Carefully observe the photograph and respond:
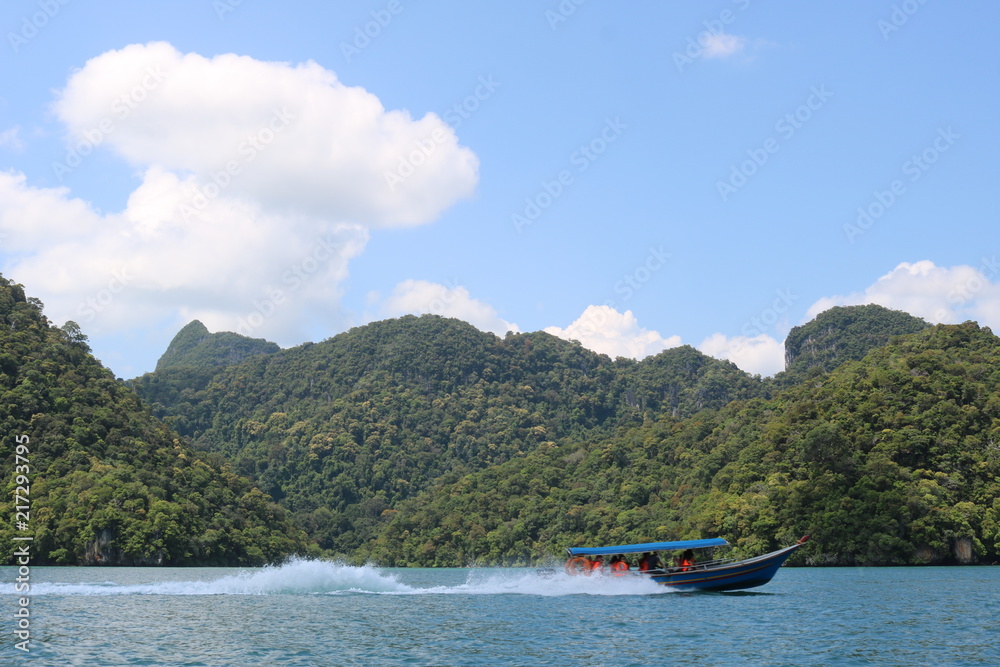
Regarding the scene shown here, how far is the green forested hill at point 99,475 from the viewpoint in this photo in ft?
329

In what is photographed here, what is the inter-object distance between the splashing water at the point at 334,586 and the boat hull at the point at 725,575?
1.03m

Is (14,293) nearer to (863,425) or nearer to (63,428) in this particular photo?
(63,428)

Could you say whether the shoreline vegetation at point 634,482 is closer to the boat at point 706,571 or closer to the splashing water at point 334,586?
the boat at point 706,571

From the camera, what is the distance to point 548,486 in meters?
154

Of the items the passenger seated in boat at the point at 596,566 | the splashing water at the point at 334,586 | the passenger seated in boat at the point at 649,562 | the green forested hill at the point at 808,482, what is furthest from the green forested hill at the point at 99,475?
the passenger seated in boat at the point at 649,562

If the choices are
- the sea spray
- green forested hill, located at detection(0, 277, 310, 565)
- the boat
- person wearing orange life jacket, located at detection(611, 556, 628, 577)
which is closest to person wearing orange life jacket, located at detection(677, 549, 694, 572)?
the boat

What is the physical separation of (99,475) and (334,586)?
60.0m

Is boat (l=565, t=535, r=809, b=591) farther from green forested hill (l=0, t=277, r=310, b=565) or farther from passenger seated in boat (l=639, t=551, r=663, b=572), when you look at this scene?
green forested hill (l=0, t=277, r=310, b=565)

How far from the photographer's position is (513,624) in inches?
1421

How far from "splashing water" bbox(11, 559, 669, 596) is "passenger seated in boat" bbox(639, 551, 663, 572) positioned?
24.9 inches

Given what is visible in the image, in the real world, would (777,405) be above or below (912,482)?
above

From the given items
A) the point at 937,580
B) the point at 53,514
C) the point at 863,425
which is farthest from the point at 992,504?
the point at 53,514

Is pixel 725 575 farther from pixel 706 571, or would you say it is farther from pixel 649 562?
pixel 649 562

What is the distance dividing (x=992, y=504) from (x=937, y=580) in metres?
29.3
